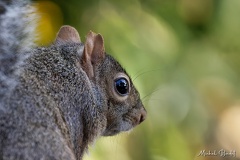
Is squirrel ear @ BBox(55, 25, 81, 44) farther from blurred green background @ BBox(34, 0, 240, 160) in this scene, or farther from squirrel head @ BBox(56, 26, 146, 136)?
blurred green background @ BBox(34, 0, 240, 160)

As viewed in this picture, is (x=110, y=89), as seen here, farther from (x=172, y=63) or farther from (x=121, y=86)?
(x=172, y=63)

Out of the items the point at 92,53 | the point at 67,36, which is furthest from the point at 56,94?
the point at 67,36

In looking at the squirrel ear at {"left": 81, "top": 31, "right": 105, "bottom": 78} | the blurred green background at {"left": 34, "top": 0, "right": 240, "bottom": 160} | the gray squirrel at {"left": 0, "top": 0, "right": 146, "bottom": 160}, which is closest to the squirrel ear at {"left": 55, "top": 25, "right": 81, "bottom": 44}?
the gray squirrel at {"left": 0, "top": 0, "right": 146, "bottom": 160}

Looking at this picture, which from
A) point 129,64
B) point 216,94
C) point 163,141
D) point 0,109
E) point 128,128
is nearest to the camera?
point 0,109

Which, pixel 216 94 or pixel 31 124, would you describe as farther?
pixel 216 94

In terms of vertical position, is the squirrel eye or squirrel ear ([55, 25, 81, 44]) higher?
squirrel ear ([55, 25, 81, 44])

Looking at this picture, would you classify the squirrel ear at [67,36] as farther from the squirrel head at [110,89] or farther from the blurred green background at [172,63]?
the blurred green background at [172,63]

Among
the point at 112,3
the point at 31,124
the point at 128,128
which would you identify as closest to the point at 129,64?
the point at 112,3

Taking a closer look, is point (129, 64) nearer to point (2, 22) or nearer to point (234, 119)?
point (234, 119)
